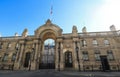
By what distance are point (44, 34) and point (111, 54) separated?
713 inches

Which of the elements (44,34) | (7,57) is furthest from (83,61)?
(7,57)

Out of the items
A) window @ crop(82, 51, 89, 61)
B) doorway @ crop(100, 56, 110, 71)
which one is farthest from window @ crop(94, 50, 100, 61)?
window @ crop(82, 51, 89, 61)

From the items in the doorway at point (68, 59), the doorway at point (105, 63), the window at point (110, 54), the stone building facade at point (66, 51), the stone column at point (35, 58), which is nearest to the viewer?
the doorway at point (105, 63)

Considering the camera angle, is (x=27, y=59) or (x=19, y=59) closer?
(x=19, y=59)

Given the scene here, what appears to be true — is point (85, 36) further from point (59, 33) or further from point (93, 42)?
point (59, 33)

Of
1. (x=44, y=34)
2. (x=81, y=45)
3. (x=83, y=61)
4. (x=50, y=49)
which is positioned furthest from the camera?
(x=50, y=49)

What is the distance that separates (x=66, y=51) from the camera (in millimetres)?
23250

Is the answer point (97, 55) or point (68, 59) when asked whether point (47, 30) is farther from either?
point (97, 55)

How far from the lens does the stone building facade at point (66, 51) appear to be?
21.0 metres

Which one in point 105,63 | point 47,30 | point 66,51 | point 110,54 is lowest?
point 105,63

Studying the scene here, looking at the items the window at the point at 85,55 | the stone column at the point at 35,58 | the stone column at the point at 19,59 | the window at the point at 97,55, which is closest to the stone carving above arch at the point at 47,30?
the stone column at the point at 35,58

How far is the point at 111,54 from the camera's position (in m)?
22.1

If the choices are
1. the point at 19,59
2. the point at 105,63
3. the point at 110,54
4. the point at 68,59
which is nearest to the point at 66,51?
the point at 68,59

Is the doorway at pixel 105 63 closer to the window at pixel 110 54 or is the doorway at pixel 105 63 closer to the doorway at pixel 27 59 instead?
the window at pixel 110 54
